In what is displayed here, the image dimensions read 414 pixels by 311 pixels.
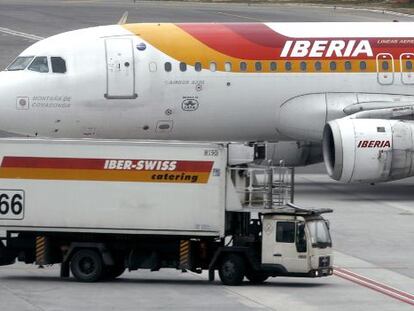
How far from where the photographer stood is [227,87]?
144 feet

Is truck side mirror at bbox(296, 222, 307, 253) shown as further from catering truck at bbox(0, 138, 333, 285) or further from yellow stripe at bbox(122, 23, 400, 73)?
yellow stripe at bbox(122, 23, 400, 73)

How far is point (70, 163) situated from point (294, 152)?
1687cm

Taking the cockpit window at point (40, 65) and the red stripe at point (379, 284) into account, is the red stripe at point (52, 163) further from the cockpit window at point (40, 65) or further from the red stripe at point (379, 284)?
the cockpit window at point (40, 65)

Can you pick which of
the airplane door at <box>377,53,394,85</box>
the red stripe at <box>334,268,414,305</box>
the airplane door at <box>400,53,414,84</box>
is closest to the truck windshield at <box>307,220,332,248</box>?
the red stripe at <box>334,268,414,305</box>

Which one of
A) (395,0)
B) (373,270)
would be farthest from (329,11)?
(373,270)

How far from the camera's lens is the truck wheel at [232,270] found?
29.8m

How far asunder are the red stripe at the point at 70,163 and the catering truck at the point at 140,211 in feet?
0.07

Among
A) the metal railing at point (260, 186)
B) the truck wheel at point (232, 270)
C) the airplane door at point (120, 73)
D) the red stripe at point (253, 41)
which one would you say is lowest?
the truck wheel at point (232, 270)

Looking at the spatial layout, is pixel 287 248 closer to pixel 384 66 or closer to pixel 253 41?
pixel 253 41

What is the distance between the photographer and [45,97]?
43.1m

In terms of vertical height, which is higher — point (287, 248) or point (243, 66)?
point (243, 66)

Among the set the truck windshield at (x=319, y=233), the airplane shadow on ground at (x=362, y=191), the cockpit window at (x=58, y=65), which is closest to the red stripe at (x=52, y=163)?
the truck windshield at (x=319, y=233)

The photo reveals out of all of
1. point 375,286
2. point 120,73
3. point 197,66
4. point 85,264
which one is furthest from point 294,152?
point 85,264

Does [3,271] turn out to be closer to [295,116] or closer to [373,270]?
[373,270]
